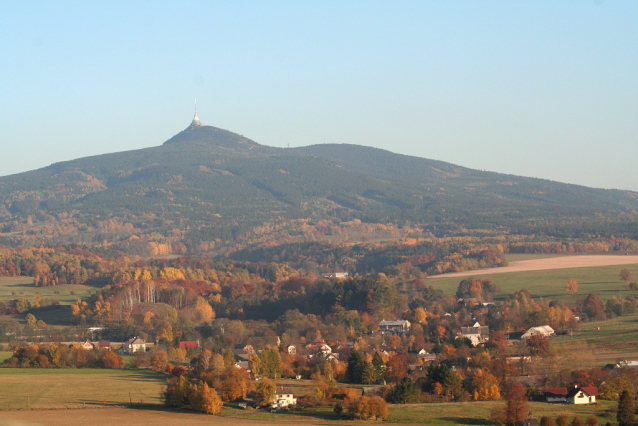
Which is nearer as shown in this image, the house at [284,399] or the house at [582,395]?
the house at [582,395]

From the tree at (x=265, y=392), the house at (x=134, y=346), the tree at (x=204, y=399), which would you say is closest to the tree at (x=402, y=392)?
the tree at (x=265, y=392)

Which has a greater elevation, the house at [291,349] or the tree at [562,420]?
the tree at [562,420]

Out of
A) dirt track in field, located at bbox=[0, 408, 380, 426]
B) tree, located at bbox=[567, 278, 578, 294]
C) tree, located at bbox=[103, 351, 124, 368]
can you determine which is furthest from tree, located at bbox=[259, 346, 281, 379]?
tree, located at bbox=[567, 278, 578, 294]

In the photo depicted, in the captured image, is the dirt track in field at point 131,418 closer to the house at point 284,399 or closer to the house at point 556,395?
the house at point 284,399

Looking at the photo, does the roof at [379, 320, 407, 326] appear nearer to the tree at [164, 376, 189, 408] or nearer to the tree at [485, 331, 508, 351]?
the tree at [485, 331, 508, 351]

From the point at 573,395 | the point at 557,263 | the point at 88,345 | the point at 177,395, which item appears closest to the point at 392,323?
the point at 88,345

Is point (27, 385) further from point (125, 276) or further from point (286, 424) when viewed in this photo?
point (125, 276)

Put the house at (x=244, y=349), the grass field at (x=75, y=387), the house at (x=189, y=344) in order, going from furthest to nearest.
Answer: the house at (x=189, y=344)
the house at (x=244, y=349)
the grass field at (x=75, y=387)

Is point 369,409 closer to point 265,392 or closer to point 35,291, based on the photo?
point 265,392
